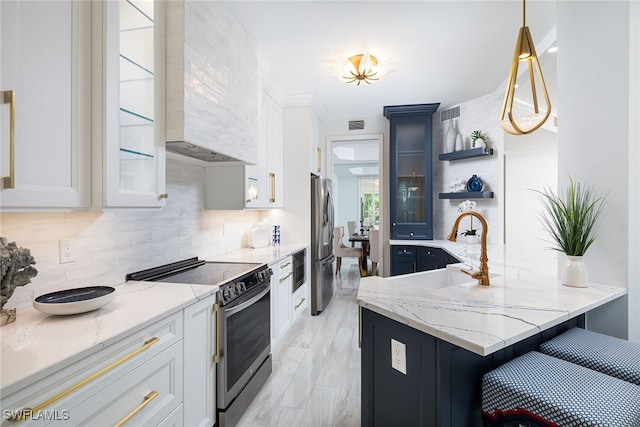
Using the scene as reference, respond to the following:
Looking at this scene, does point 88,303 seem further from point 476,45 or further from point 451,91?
point 451,91

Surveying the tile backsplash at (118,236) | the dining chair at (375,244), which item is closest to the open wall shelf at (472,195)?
the dining chair at (375,244)

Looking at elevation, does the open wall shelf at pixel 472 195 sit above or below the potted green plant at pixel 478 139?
below

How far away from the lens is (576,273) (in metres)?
1.71

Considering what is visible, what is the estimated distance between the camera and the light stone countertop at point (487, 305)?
1109 millimetres

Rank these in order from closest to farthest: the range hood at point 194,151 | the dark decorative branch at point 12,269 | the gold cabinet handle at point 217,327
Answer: the dark decorative branch at point 12,269, the gold cabinet handle at point 217,327, the range hood at point 194,151

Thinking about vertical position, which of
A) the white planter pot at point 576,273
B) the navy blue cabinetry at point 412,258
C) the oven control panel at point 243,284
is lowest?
the navy blue cabinetry at point 412,258

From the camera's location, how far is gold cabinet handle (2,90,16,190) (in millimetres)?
986

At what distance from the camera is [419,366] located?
124cm

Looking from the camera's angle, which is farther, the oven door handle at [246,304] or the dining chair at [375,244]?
the dining chair at [375,244]

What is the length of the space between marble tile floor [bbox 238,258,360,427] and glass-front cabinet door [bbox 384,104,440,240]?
5.39 ft

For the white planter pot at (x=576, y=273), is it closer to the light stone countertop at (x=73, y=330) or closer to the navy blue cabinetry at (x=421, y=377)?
the navy blue cabinetry at (x=421, y=377)

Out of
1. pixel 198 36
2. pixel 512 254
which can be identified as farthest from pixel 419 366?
pixel 512 254

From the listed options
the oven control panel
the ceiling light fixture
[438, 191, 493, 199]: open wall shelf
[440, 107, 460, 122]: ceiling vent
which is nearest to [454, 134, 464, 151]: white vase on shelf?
[440, 107, 460, 122]: ceiling vent

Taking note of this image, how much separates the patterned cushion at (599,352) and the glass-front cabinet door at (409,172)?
3043 mm
